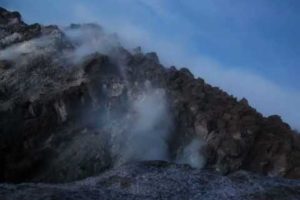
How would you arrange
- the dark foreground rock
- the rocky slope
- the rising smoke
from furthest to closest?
the rising smoke < the rocky slope < the dark foreground rock

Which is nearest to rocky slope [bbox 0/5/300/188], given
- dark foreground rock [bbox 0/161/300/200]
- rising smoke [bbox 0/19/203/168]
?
rising smoke [bbox 0/19/203/168]

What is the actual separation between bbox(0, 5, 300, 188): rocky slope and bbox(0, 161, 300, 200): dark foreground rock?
1166 centimetres

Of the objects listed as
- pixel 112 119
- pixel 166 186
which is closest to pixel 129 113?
pixel 112 119

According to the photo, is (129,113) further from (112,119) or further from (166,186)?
(166,186)

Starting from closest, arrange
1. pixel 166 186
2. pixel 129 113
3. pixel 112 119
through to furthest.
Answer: pixel 166 186
pixel 112 119
pixel 129 113

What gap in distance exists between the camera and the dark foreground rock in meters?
24.0

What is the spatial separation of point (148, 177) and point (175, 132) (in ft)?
65.3

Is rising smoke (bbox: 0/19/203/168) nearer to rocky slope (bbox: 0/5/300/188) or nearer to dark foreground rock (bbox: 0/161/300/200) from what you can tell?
rocky slope (bbox: 0/5/300/188)

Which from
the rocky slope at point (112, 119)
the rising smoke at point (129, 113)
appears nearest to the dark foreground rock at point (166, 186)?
the rocky slope at point (112, 119)

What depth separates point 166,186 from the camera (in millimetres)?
27844

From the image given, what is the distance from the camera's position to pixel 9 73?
49781 millimetres

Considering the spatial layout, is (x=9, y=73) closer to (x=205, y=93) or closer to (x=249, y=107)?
(x=205, y=93)

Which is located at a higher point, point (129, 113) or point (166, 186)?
point (129, 113)

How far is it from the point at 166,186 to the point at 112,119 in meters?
20.6
